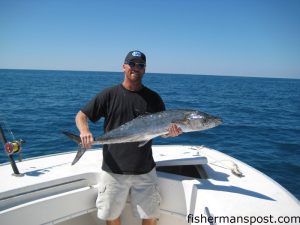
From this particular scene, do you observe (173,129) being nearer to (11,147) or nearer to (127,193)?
(127,193)

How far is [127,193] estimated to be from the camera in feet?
10.6

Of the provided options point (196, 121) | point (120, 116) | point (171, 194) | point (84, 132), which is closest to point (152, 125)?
point (120, 116)

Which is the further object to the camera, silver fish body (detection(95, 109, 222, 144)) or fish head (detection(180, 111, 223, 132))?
fish head (detection(180, 111, 223, 132))

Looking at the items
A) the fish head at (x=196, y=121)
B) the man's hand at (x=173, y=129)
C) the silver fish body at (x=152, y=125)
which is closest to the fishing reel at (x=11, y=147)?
→ the silver fish body at (x=152, y=125)

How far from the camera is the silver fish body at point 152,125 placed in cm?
303

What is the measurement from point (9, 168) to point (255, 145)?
9053 mm

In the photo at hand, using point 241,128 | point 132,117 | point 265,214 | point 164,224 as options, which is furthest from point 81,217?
point 241,128

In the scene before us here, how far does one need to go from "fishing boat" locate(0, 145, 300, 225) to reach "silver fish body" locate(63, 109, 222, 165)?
0.49 metres

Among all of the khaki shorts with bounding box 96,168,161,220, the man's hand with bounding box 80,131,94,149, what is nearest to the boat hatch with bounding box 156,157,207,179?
the khaki shorts with bounding box 96,168,161,220

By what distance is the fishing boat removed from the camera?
297 centimetres

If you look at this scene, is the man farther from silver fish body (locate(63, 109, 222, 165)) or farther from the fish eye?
the fish eye

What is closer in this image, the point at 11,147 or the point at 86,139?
the point at 86,139

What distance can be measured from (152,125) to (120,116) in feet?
1.19

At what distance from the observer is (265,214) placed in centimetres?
291
